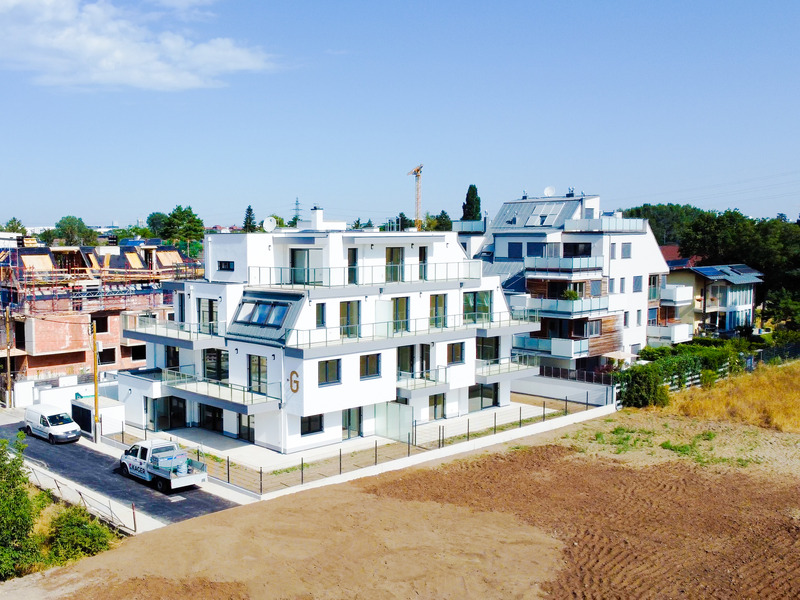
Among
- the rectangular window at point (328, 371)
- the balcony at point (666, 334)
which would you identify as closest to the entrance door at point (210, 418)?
the rectangular window at point (328, 371)

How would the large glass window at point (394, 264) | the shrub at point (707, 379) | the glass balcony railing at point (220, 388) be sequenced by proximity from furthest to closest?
1. the shrub at point (707, 379)
2. the large glass window at point (394, 264)
3. the glass balcony railing at point (220, 388)

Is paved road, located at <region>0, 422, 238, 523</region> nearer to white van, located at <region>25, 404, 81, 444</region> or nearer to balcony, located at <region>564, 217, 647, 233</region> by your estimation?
white van, located at <region>25, 404, 81, 444</region>

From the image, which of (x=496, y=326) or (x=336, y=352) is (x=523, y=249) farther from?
(x=336, y=352)

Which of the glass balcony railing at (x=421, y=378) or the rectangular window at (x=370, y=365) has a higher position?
the rectangular window at (x=370, y=365)

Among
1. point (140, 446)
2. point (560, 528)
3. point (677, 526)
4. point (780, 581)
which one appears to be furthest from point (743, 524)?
point (140, 446)

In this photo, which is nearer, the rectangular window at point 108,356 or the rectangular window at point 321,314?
the rectangular window at point 321,314

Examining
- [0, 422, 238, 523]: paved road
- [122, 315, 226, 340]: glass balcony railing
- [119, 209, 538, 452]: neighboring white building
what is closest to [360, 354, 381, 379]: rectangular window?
[119, 209, 538, 452]: neighboring white building

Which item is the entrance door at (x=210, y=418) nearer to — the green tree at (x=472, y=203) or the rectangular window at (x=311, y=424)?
the rectangular window at (x=311, y=424)
